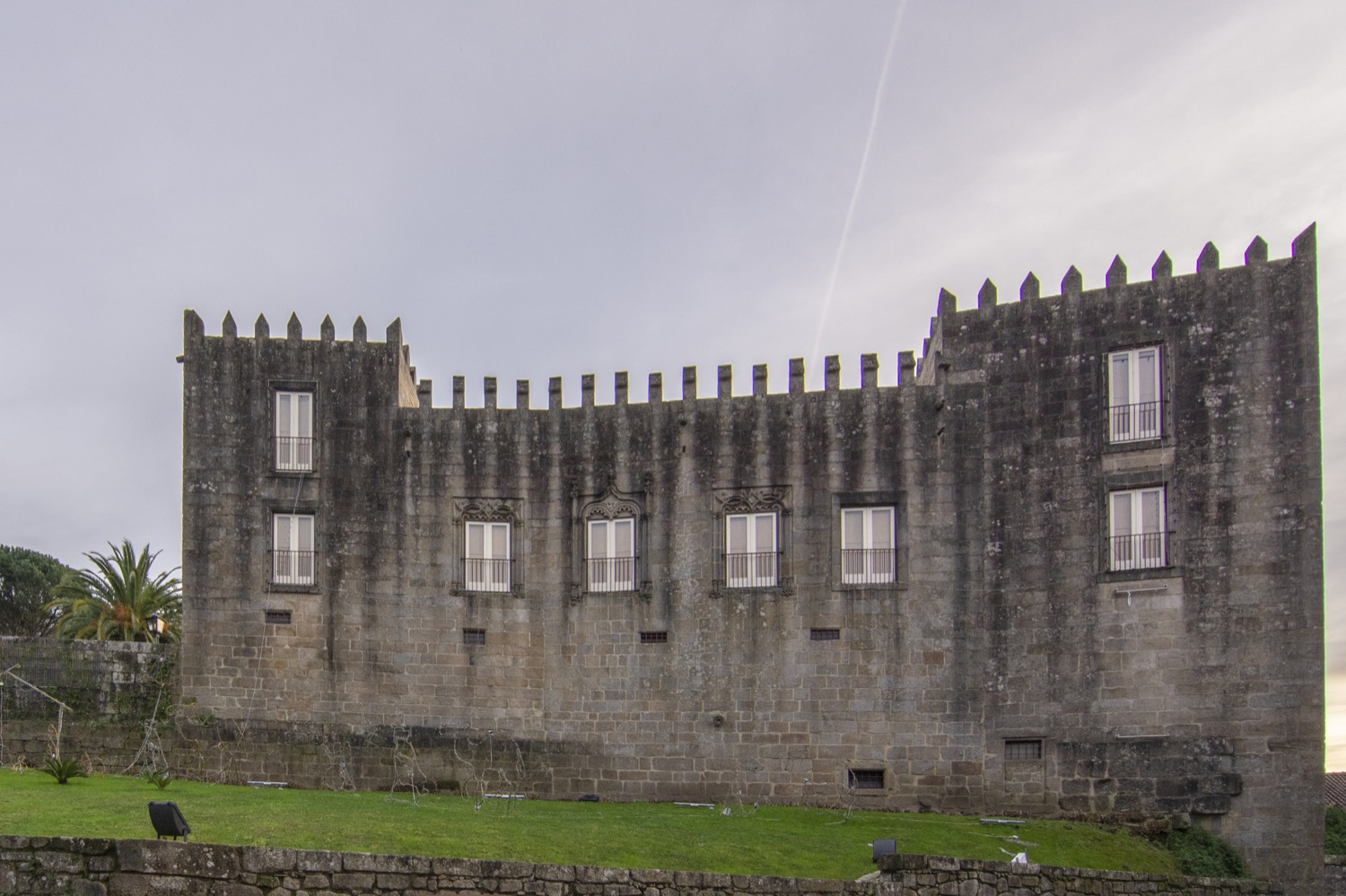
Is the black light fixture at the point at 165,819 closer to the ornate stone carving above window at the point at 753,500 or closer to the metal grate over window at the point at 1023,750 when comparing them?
the ornate stone carving above window at the point at 753,500

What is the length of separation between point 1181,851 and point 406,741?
51.0ft

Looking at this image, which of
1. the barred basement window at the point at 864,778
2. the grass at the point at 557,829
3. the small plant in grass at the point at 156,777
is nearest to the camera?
the grass at the point at 557,829

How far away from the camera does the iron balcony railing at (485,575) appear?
2686 cm

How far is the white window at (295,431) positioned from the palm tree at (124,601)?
1338 cm

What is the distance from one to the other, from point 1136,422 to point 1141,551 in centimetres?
257

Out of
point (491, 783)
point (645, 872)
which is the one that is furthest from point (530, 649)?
point (645, 872)

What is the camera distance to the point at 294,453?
27.0 m

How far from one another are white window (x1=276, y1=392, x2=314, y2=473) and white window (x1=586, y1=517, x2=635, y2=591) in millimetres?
6541

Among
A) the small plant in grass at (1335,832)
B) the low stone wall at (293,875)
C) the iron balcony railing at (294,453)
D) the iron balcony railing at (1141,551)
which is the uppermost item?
the iron balcony railing at (294,453)

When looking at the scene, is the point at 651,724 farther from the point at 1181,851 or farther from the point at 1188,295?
the point at 1188,295

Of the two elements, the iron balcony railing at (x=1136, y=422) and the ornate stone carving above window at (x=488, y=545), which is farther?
the ornate stone carving above window at (x=488, y=545)

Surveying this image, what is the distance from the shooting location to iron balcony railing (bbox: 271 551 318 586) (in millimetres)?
26531

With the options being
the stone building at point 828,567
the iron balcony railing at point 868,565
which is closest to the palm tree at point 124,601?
the stone building at point 828,567

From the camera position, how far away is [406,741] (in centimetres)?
2591
